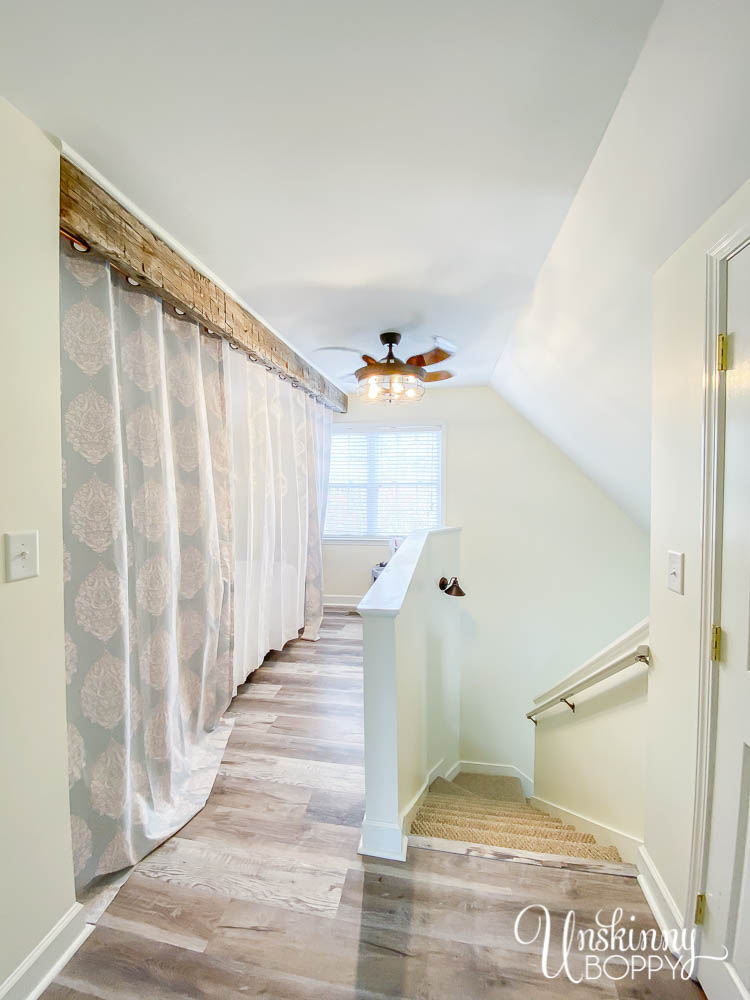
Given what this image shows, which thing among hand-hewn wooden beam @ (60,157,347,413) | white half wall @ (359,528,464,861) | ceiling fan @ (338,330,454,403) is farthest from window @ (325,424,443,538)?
hand-hewn wooden beam @ (60,157,347,413)

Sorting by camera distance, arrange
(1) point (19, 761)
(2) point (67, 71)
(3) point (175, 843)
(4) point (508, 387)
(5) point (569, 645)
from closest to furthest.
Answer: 1. (2) point (67, 71)
2. (1) point (19, 761)
3. (3) point (175, 843)
4. (4) point (508, 387)
5. (5) point (569, 645)

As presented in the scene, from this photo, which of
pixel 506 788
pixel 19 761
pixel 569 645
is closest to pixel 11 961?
pixel 19 761

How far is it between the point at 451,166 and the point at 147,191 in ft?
3.49

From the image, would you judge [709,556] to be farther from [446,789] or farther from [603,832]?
[446,789]

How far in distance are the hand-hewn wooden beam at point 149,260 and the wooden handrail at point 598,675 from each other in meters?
2.39

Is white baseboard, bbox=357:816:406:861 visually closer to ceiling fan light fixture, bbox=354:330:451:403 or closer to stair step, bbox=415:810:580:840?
stair step, bbox=415:810:580:840

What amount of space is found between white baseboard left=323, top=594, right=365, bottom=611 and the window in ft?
2.26

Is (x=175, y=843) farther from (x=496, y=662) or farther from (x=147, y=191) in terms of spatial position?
(x=496, y=662)

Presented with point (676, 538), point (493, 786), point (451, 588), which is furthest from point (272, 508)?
point (493, 786)

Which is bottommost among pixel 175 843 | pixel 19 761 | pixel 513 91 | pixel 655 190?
pixel 175 843

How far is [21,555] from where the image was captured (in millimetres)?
1118

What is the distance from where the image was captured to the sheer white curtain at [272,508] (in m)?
2.62

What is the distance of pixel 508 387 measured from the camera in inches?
151

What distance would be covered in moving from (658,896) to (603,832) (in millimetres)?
823
